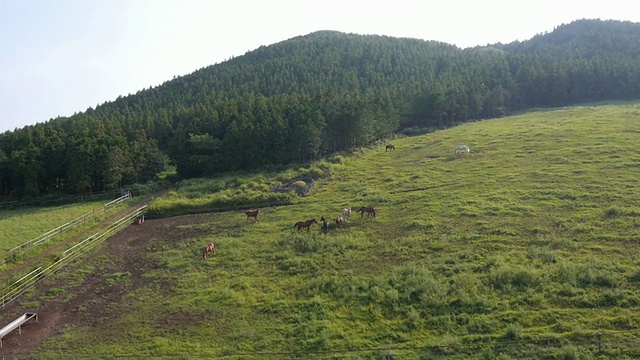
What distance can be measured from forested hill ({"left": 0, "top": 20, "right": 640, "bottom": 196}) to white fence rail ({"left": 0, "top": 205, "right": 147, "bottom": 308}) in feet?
59.8

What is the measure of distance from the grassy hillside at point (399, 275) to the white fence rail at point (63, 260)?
3.67ft

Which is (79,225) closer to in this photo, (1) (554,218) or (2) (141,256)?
(2) (141,256)

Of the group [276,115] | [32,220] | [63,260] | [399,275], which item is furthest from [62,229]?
[276,115]

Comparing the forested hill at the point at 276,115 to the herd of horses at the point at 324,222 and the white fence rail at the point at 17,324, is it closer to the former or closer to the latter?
the herd of horses at the point at 324,222

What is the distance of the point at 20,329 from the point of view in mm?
20891

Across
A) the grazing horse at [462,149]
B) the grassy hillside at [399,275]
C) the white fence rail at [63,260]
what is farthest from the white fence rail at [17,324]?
the grazing horse at [462,149]

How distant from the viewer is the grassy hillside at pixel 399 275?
17.9 metres

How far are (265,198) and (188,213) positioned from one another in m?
7.32

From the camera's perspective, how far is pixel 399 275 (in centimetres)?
2309

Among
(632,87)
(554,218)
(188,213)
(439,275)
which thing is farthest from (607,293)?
(632,87)

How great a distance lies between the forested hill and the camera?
54906 mm

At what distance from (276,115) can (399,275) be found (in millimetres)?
42312

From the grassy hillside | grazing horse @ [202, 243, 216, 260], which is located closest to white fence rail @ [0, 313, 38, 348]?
the grassy hillside

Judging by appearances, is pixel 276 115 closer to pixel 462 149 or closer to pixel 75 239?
pixel 462 149
